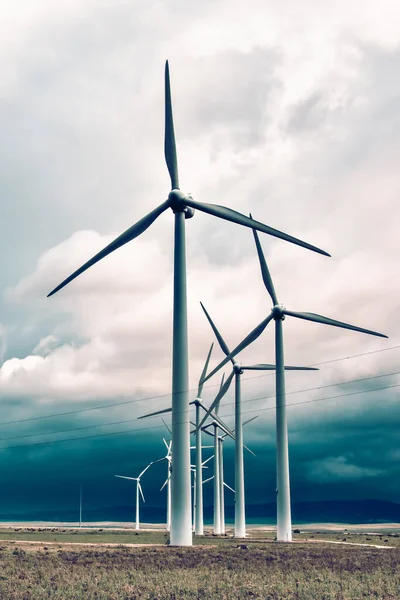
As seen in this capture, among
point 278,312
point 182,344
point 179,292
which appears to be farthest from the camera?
point 278,312

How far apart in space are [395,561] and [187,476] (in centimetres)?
2047

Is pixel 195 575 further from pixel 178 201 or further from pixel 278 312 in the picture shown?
pixel 278 312

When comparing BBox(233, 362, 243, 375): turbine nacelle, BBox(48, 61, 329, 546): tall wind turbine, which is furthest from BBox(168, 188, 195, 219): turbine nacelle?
BBox(233, 362, 243, 375): turbine nacelle

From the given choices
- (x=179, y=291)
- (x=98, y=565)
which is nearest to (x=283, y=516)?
(x=179, y=291)

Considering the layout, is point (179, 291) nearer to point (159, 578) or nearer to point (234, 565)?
point (234, 565)

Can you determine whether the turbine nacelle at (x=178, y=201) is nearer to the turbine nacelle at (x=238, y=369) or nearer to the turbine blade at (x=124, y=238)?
the turbine blade at (x=124, y=238)

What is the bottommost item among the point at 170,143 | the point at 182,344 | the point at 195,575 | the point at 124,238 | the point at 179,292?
the point at 195,575

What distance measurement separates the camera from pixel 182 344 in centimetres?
7469

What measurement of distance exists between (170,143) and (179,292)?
19.0m

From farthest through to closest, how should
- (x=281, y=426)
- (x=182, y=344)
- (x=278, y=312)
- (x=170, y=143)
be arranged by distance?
(x=278, y=312), (x=281, y=426), (x=170, y=143), (x=182, y=344)

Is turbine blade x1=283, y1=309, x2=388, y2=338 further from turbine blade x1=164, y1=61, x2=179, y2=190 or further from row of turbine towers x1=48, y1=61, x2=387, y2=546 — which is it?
turbine blade x1=164, y1=61, x2=179, y2=190

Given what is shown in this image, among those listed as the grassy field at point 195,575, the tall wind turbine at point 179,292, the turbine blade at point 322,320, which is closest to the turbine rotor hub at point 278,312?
the turbine blade at point 322,320

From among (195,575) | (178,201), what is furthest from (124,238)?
(195,575)

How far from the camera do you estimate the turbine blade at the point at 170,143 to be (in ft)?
273
